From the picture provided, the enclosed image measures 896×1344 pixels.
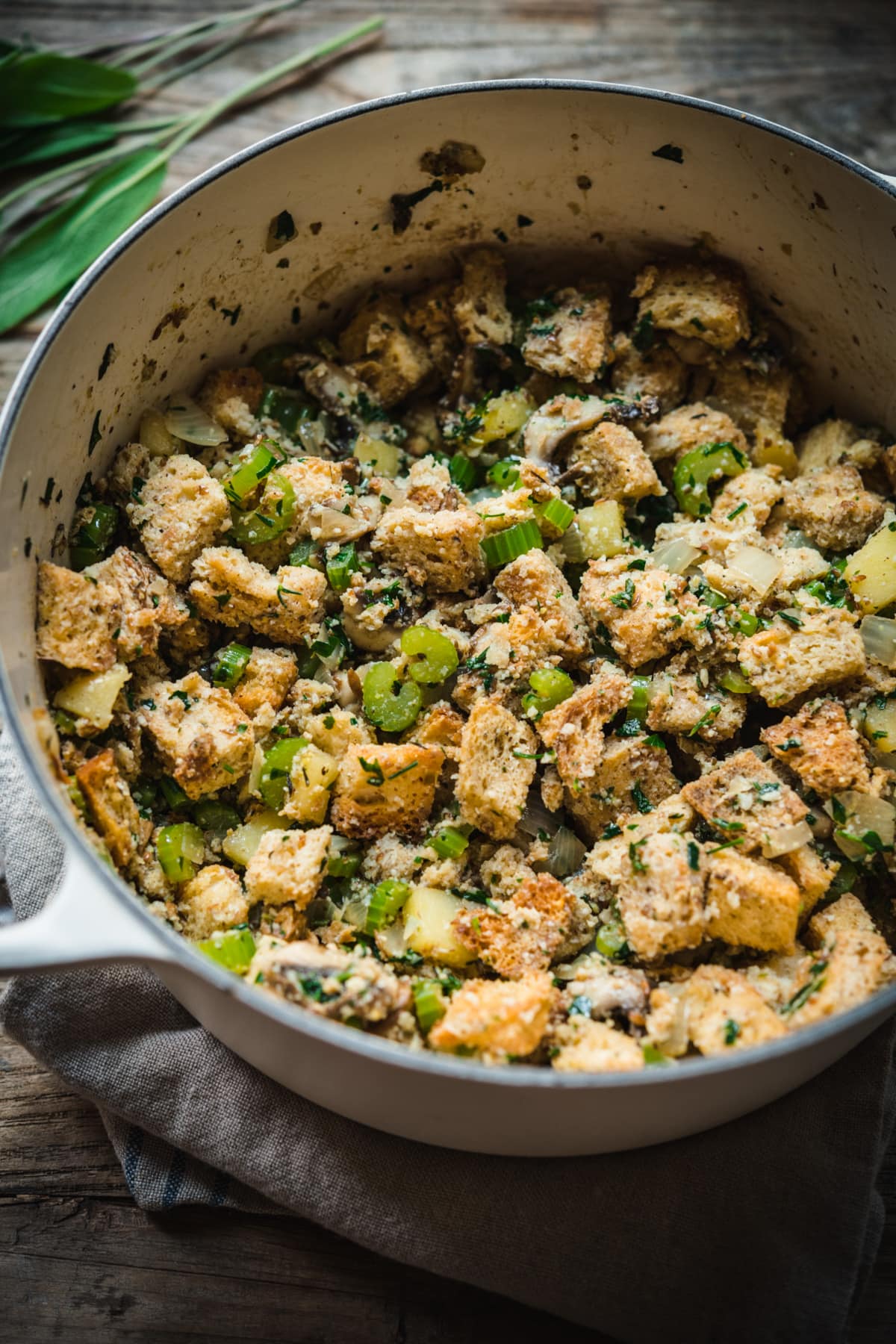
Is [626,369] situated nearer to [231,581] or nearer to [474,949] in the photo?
[231,581]

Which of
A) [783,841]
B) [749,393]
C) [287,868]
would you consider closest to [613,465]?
[749,393]

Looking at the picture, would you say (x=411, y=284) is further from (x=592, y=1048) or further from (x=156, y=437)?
(x=592, y=1048)

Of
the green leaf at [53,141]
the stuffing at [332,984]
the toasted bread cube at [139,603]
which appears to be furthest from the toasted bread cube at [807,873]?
the green leaf at [53,141]

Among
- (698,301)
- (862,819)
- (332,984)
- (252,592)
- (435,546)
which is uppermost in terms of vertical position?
(698,301)

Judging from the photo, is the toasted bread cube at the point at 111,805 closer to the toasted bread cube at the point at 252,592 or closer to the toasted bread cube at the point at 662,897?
the toasted bread cube at the point at 252,592

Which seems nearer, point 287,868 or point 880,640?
point 287,868

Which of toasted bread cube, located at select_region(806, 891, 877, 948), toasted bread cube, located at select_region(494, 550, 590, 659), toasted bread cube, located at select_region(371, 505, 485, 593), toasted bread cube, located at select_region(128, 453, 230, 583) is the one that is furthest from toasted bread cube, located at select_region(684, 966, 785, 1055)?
toasted bread cube, located at select_region(128, 453, 230, 583)

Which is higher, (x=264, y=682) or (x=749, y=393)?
(x=749, y=393)
